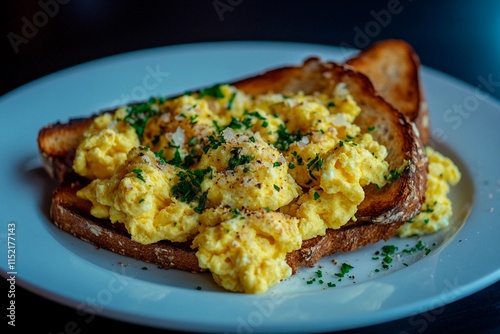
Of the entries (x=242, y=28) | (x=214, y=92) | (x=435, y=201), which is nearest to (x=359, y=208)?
(x=435, y=201)

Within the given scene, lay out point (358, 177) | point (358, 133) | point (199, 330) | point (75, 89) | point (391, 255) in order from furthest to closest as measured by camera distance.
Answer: point (75, 89) → point (358, 133) → point (391, 255) → point (358, 177) → point (199, 330)

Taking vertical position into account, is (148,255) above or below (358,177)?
below

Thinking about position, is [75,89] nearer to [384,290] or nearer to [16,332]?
[16,332]

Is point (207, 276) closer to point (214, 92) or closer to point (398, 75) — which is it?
point (214, 92)

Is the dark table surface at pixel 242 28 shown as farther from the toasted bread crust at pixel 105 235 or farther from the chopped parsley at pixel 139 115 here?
the toasted bread crust at pixel 105 235

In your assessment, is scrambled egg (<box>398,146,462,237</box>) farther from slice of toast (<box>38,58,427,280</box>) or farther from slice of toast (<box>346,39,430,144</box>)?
slice of toast (<box>346,39,430,144</box>)

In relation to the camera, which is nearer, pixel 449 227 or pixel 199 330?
pixel 199 330

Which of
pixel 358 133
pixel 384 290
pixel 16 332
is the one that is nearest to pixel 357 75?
pixel 358 133
